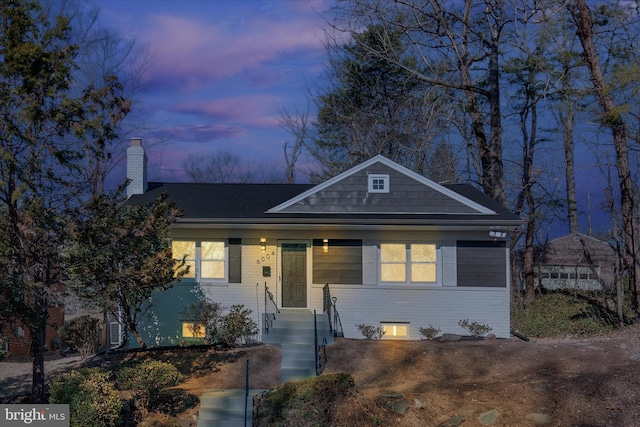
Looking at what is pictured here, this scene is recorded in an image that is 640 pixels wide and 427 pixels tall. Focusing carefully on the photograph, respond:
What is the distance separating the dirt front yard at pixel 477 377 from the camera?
8828mm

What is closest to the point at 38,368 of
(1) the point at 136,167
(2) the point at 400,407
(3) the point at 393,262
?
(2) the point at 400,407

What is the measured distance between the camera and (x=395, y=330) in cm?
1531

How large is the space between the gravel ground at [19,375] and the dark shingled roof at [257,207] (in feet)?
16.6

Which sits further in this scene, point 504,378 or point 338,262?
point 338,262

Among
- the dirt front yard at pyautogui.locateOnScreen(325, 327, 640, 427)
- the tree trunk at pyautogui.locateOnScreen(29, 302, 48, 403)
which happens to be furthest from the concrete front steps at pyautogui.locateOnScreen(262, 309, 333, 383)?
the tree trunk at pyautogui.locateOnScreen(29, 302, 48, 403)

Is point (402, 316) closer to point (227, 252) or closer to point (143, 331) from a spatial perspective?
point (227, 252)

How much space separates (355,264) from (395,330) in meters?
2.16

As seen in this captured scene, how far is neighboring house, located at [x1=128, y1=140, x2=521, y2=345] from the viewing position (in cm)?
1508

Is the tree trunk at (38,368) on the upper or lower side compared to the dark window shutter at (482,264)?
lower

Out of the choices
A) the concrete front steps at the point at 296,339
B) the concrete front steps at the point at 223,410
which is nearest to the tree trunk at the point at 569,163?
the concrete front steps at the point at 296,339

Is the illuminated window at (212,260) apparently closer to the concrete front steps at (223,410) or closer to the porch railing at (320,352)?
the porch railing at (320,352)

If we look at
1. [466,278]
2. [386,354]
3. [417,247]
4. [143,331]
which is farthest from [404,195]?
[143,331]

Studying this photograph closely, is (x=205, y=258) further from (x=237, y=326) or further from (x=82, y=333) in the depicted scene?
(x=82, y=333)

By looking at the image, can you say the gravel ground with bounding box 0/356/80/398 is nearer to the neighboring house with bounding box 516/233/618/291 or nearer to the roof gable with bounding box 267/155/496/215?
the roof gable with bounding box 267/155/496/215
